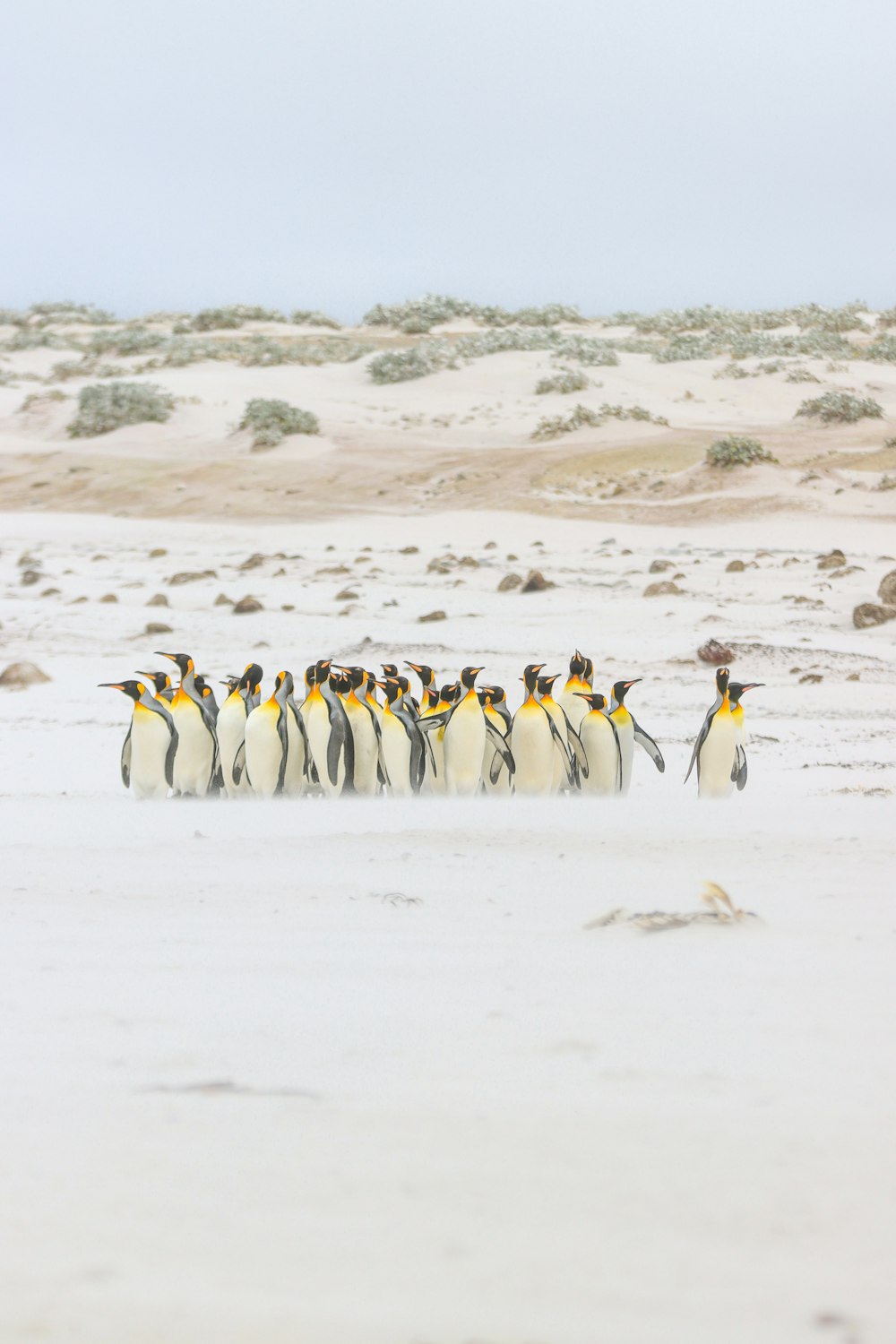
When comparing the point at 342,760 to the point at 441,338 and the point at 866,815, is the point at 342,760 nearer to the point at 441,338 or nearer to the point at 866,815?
the point at 866,815

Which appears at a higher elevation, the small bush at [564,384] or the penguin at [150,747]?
the small bush at [564,384]

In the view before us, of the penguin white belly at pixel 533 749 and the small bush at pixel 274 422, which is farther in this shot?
the small bush at pixel 274 422

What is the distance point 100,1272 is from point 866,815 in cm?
310

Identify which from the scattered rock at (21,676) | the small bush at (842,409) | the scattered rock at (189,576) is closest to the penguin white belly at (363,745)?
the scattered rock at (21,676)

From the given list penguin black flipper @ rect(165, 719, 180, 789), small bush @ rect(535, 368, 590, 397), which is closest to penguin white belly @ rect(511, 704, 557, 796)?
penguin black flipper @ rect(165, 719, 180, 789)

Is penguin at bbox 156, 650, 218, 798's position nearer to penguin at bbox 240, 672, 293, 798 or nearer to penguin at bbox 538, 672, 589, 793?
penguin at bbox 240, 672, 293, 798

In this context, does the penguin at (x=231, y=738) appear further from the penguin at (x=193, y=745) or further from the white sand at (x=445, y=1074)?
the white sand at (x=445, y=1074)

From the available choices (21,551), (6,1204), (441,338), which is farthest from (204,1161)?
(441,338)

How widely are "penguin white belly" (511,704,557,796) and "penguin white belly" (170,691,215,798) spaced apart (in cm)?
122

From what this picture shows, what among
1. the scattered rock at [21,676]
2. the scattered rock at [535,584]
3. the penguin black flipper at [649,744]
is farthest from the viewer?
the scattered rock at [535,584]

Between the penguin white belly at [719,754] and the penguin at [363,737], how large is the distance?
4.16ft

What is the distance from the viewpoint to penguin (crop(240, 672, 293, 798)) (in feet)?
17.3

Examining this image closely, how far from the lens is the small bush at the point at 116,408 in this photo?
2348 cm

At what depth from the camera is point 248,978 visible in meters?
2.36
